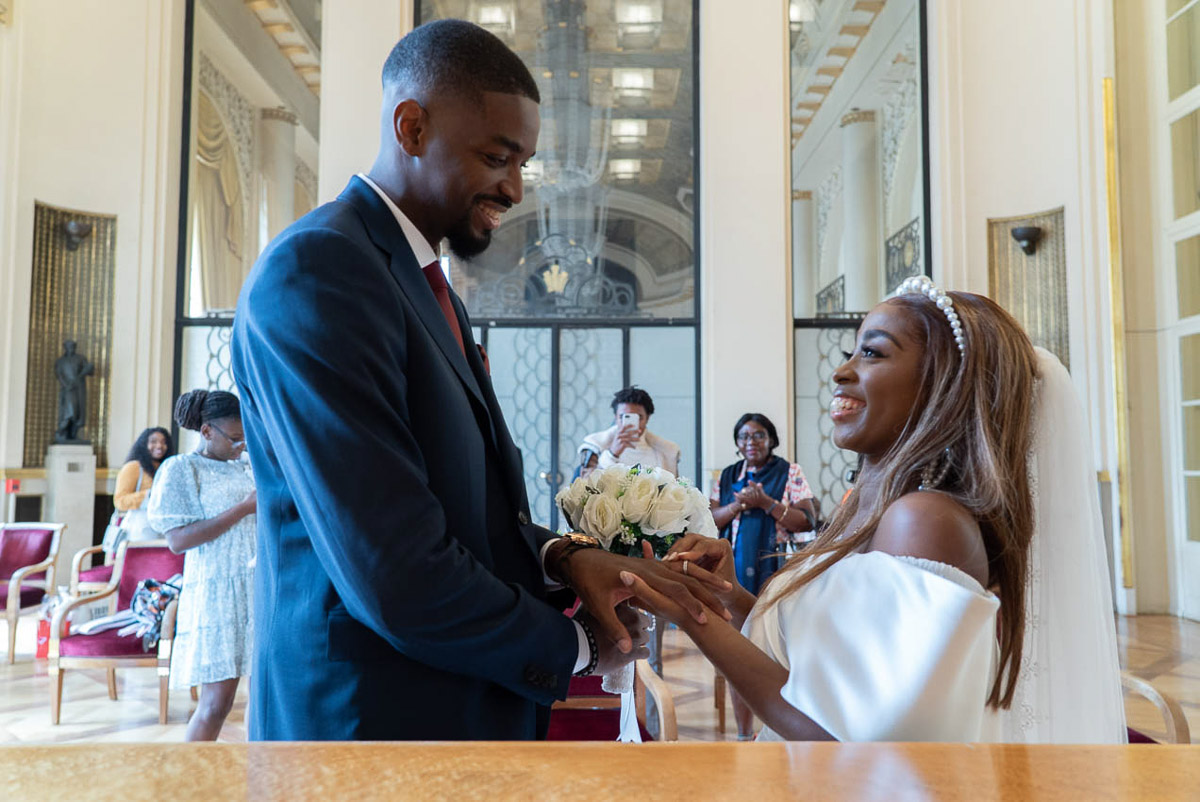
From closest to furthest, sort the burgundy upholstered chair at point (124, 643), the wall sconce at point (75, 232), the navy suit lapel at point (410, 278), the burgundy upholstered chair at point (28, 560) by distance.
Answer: the navy suit lapel at point (410, 278), the burgundy upholstered chair at point (124, 643), the burgundy upholstered chair at point (28, 560), the wall sconce at point (75, 232)

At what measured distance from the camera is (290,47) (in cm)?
1221

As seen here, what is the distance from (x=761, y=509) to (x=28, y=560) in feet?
18.4

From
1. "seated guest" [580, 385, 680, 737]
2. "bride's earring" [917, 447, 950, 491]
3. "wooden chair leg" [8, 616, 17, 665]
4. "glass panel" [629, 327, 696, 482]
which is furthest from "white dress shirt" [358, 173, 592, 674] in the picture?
"glass panel" [629, 327, 696, 482]

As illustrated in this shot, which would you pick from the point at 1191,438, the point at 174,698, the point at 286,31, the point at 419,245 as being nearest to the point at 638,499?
the point at 419,245

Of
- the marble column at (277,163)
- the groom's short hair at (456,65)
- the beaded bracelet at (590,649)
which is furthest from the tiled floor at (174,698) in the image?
the marble column at (277,163)

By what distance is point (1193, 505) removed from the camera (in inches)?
365

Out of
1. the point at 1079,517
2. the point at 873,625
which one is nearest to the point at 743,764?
the point at 873,625

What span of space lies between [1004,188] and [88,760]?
1123 centimetres

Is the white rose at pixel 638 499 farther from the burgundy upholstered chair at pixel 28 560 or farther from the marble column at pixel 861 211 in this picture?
the marble column at pixel 861 211

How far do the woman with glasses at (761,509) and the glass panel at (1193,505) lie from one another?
5.42 m

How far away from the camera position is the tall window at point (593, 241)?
10500 millimetres

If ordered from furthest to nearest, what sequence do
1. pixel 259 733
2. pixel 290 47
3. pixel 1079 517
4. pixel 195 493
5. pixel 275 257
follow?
1. pixel 290 47
2. pixel 195 493
3. pixel 1079 517
4. pixel 259 733
5. pixel 275 257

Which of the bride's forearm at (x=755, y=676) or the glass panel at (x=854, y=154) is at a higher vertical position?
the glass panel at (x=854, y=154)

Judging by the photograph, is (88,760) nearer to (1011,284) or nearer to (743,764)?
(743,764)
